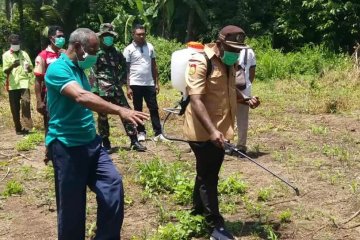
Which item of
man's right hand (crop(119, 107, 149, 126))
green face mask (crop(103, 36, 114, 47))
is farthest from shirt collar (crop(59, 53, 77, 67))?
green face mask (crop(103, 36, 114, 47))

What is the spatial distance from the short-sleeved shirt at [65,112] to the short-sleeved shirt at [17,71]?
19.4ft

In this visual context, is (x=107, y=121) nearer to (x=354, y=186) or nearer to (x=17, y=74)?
(x=17, y=74)

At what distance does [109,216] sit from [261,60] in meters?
14.9

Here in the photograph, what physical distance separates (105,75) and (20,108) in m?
3.48

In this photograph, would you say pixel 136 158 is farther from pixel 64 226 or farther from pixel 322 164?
pixel 64 226

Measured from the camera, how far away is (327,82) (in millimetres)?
14289

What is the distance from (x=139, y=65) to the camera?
817cm

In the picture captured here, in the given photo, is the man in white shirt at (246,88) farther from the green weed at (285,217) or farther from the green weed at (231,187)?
the green weed at (285,217)

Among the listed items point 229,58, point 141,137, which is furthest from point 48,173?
point 229,58

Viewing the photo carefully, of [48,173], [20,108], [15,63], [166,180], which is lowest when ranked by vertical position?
[48,173]

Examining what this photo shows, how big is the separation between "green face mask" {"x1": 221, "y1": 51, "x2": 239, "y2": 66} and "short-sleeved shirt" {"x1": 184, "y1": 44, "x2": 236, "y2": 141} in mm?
49

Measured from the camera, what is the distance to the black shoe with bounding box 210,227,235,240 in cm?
448

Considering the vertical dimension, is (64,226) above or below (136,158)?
above

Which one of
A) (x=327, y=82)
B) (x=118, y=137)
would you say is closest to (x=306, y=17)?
(x=327, y=82)
